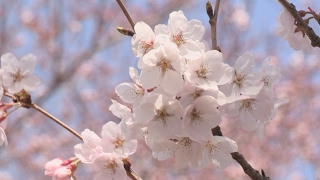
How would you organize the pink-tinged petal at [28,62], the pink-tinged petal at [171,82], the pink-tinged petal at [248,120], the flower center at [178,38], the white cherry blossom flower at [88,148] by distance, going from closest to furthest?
the pink-tinged petal at [171,82], the flower center at [178,38], the pink-tinged petal at [248,120], the white cherry blossom flower at [88,148], the pink-tinged petal at [28,62]

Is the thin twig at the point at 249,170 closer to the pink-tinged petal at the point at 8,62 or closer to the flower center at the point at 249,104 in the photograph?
the flower center at the point at 249,104

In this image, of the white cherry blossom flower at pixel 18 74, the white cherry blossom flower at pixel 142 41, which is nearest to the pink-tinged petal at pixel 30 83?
the white cherry blossom flower at pixel 18 74

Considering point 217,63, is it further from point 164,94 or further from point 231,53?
point 231,53

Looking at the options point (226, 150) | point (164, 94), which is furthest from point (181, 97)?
point (226, 150)

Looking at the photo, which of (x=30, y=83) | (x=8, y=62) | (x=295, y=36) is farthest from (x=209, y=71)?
(x=8, y=62)

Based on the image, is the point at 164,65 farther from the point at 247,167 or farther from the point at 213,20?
the point at 247,167

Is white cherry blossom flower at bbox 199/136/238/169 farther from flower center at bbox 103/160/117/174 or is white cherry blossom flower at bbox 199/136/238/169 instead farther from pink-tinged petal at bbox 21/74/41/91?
pink-tinged petal at bbox 21/74/41/91
